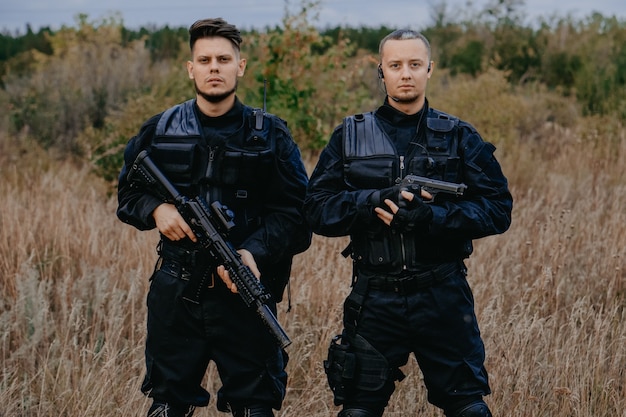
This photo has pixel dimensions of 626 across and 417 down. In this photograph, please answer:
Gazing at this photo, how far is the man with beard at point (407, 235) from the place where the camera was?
2.73 meters

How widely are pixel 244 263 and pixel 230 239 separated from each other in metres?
0.17

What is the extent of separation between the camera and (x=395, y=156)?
2.79 metres

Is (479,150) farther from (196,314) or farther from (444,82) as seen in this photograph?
(444,82)

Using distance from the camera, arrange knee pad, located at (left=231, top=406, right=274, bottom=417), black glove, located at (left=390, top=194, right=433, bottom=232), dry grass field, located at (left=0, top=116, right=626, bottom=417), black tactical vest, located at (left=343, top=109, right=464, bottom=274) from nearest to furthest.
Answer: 1. black glove, located at (left=390, top=194, right=433, bottom=232)
2. black tactical vest, located at (left=343, top=109, right=464, bottom=274)
3. knee pad, located at (left=231, top=406, right=274, bottom=417)
4. dry grass field, located at (left=0, top=116, right=626, bottom=417)

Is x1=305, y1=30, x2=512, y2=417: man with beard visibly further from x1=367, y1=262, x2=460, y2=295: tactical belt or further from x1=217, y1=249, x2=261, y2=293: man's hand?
x1=217, y1=249, x2=261, y2=293: man's hand

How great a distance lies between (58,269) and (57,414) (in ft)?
6.33

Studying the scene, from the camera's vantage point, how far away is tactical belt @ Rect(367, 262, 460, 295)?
8.98 ft

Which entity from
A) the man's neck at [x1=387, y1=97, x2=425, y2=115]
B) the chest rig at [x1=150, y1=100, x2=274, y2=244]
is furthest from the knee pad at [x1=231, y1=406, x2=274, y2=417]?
the man's neck at [x1=387, y1=97, x2=425, y2=115]

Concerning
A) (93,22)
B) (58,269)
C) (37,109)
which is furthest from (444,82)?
(58,269)

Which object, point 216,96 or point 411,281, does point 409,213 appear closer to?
point 411,281

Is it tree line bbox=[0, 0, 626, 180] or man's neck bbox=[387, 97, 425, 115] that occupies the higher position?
man's neck bbox=[387, 97, 425, 115]

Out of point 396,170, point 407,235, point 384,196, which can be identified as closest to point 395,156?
point 396,170

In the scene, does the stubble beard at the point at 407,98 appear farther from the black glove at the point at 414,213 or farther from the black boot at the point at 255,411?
the black boot at the point at 255,411

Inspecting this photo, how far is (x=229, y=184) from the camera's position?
9.61ft
